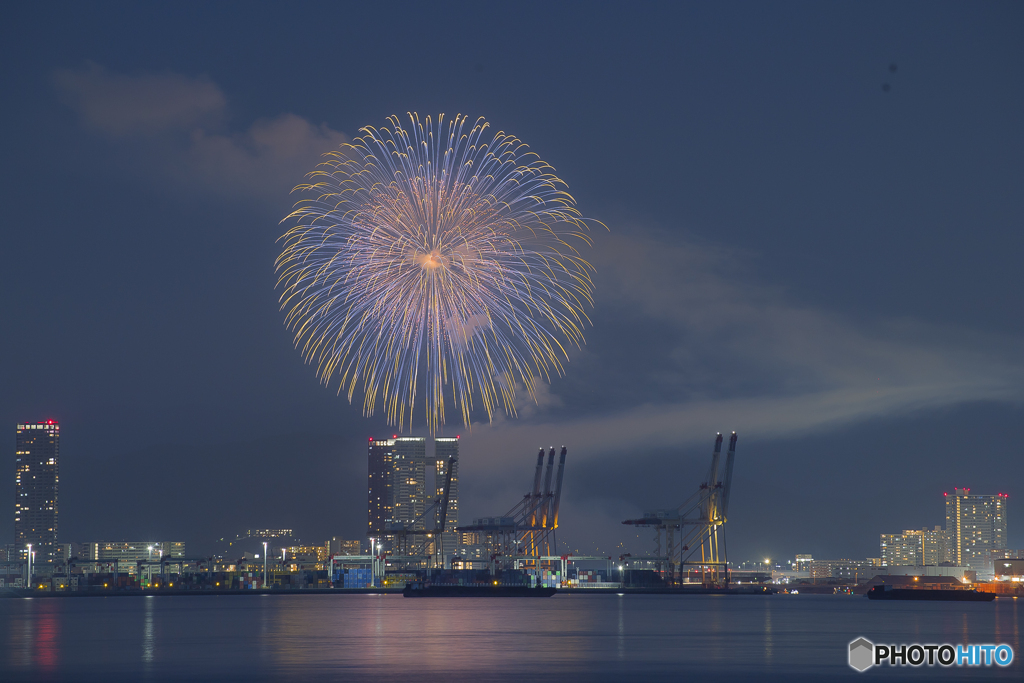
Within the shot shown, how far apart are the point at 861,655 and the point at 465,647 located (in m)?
19.3

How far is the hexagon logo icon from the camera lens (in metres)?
48.7

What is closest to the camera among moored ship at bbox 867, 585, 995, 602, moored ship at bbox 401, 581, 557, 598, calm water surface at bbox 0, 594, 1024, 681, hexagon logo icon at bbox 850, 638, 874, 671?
calm water surface at bbox 0, 594, 1024, 681

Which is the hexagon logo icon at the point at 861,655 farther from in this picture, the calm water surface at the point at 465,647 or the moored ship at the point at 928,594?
the moored ship at the point at 928,594

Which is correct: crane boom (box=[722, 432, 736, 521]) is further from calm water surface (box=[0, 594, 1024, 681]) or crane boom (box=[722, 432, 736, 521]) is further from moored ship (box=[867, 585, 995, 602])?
calm water surface (box=[0, 594, 1024, 681])

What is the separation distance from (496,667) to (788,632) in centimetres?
3800

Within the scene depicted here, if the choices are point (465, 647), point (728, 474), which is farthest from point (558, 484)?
point (465, 647)

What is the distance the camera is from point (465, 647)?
56875 millimetres

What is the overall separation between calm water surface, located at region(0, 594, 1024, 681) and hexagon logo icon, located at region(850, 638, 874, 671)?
67 centimetres

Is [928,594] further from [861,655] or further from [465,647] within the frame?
[465,647]

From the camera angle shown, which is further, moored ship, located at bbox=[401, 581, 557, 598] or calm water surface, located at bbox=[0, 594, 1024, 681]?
moored ship, located at bbox=[401, 581, 557, 598]

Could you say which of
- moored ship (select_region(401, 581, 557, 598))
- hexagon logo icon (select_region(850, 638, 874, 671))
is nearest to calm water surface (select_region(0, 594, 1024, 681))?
hexagon logo icon (select_region(850, 638, 874, 671))

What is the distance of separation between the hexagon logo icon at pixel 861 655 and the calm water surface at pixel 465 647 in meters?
0.67

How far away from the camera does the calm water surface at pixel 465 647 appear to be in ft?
146

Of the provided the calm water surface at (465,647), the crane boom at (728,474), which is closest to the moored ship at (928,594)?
the crane boom at (728,474)
